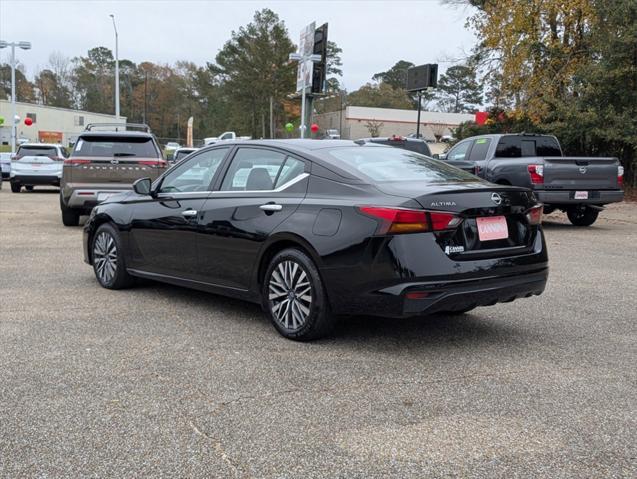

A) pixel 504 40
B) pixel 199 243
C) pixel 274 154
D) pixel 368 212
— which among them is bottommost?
pixel 199 243

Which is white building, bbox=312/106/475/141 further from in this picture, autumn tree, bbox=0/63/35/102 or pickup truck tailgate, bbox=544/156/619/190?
pickup truck tailgate, bbox=544/156/619/190

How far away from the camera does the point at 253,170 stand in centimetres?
564

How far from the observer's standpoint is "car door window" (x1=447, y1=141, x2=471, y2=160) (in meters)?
14.7

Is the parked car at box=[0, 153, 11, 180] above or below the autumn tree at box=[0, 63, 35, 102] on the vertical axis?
below

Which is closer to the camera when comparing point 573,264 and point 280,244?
point 280,244

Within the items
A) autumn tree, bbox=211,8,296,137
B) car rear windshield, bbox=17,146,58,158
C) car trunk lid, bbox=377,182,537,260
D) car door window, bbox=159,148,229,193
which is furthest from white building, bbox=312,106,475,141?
car trunk lid, bbox=377,182,537,260

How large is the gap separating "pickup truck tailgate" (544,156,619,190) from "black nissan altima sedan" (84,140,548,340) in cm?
740

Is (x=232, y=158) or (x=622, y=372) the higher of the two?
(x=232, y=158)

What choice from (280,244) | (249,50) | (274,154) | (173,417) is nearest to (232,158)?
(274,154)

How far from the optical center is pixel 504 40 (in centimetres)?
2477

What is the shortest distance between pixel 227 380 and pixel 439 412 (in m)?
1.30

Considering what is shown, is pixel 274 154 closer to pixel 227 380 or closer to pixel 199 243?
pixel 199 243

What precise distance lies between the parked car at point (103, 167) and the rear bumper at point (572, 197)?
6873 millimetres

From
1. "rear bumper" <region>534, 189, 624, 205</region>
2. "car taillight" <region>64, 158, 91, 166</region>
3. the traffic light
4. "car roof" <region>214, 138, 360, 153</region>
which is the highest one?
the traffic light
